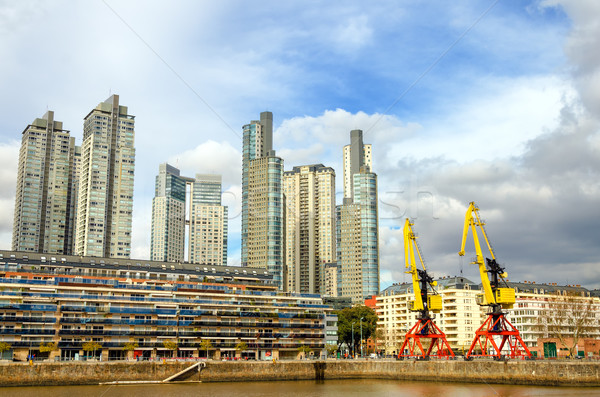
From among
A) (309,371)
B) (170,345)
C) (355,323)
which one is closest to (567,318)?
(355,323)

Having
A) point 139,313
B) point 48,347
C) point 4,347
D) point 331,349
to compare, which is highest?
point 139,313

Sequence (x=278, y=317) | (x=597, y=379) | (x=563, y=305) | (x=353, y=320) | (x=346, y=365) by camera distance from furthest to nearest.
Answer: (x=353, y=320) < (x=563, y=305) < (x=278, y=317) < (x=346, y=365) < (x=597, y=379)

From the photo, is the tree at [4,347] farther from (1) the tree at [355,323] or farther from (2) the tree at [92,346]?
(1) the tree at [355,323]

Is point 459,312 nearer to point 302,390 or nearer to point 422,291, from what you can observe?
point 422,291

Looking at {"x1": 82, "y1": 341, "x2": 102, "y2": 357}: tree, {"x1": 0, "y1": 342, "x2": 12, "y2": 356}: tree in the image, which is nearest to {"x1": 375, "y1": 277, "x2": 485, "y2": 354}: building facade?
{"x1": 82, "y1": 341, "x2": 102, "y2": 357}: tree

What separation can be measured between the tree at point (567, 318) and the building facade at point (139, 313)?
52580mm

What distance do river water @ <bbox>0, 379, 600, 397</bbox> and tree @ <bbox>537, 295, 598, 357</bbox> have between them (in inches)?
2052

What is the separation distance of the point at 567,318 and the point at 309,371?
258 feet

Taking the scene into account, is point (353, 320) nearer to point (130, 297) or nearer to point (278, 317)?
point (278, 317)

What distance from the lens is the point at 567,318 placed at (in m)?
153

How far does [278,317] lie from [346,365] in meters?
29.4

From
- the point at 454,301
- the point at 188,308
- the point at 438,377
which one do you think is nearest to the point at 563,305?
the point at 454,301

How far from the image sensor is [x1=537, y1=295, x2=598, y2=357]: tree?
134863 millimetres

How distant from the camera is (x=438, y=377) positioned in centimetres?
9981
